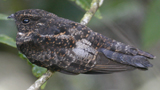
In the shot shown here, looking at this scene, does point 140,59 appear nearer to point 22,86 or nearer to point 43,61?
point 43,61

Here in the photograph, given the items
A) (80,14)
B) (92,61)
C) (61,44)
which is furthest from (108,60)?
(80,14)

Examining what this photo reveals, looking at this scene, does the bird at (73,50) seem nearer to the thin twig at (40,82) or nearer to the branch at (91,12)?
the thin twig at (40,82)

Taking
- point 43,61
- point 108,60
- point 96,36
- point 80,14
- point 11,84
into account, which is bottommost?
point 11,84

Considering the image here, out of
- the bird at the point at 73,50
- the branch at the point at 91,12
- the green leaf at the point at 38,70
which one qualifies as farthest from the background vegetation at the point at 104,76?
the green leaf at the point at 38,70

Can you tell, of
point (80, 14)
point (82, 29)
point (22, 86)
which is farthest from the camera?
point (22, 86)

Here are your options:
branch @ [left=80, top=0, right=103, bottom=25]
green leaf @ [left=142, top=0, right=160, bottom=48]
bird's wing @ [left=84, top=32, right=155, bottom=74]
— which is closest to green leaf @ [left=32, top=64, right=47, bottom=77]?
bird's wing @ [left=84, top=32, right=155, bottom=74]

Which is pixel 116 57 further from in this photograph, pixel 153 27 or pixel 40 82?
pixel 40 82

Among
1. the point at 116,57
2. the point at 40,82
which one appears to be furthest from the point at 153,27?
the point at 40,82

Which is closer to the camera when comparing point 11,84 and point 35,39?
point 35,39

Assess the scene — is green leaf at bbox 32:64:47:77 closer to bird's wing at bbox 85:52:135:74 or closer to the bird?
the bird
